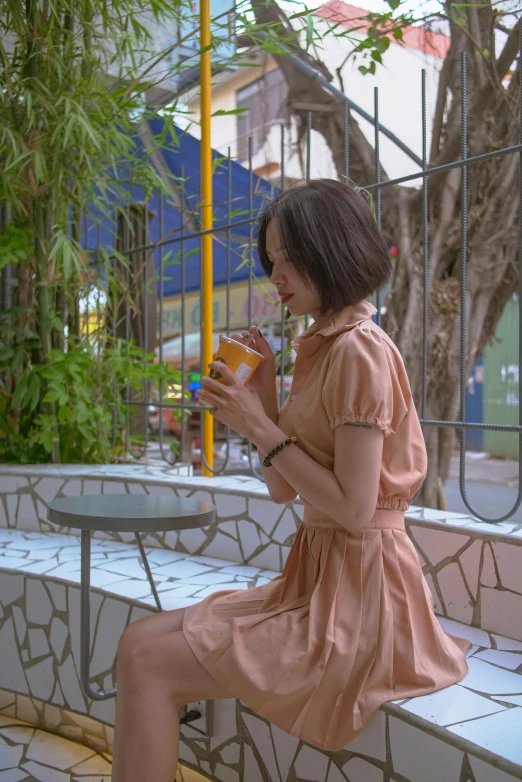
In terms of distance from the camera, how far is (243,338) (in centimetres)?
162

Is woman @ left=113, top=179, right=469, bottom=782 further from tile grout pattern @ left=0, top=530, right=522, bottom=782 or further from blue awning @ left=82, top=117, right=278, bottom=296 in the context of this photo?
blue awning @ left=82, top=117, right=278, bottom=296

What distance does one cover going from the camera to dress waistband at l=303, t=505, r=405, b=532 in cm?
143

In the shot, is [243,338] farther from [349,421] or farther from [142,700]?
[142,700]

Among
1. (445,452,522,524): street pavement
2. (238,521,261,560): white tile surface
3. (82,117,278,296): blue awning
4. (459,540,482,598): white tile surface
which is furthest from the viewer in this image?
(445,452,522,524): street pavement

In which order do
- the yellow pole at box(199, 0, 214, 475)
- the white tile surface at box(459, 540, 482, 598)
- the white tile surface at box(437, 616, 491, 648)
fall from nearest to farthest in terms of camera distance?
the white tile surface at box(437, 616, 491, 648) < the white tile surface at box(459, 540, 482, 598) < the yellow pole at box(199, 0, 214, 475)

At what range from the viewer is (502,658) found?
1748mm

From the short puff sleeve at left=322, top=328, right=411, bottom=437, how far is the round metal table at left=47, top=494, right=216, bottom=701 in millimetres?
513

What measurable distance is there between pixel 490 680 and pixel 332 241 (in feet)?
3.32

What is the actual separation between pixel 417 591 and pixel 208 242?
2225 millimetres

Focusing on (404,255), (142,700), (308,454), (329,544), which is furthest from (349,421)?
(404,255)

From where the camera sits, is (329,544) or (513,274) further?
(513,274)

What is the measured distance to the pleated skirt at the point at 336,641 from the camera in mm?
1310

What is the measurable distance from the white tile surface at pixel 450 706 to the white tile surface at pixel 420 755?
0.11 ft

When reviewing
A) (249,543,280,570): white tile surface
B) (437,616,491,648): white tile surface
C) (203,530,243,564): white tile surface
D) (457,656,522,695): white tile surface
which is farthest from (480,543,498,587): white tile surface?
(203,530,243,564): white tile surface
